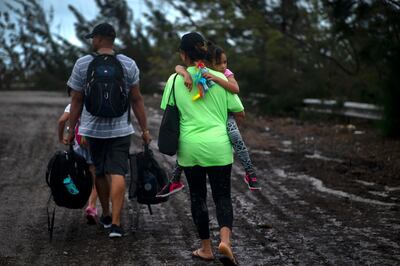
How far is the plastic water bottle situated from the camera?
6.82 m

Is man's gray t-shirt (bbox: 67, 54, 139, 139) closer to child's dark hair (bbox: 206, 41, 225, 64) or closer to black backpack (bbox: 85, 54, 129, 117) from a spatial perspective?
black backpack (bbox: 85, 54, 129, 117)

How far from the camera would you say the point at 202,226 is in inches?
233

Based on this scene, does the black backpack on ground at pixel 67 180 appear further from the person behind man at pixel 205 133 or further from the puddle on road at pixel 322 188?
the puddle on road at pixel 322 188

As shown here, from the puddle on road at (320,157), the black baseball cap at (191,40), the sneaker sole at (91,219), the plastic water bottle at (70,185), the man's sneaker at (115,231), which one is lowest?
the puddle on road at (320,157)

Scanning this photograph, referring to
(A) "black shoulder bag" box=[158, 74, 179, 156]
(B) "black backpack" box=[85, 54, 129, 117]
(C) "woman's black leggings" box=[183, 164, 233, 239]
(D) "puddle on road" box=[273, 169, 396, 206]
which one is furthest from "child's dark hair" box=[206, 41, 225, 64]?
(D) "puddle on road" box=[273, 169, 396, 206]

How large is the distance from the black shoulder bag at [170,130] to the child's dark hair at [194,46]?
0.26m

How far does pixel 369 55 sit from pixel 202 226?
418 inches

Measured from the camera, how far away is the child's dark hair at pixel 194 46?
5.76 m

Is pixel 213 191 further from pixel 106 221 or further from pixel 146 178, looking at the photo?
pixel 106 221

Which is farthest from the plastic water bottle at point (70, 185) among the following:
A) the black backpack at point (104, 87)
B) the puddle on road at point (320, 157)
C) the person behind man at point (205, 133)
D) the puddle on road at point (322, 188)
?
the puddle on road at point (320, 157)

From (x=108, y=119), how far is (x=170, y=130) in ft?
3.30

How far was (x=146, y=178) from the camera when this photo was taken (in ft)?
22.7

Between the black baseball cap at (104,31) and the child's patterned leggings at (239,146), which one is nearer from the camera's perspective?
the child's patterned leggings at (239,146)

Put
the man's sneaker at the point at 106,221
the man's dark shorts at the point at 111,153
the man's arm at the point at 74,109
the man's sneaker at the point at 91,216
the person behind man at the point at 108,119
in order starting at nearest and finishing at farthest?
the person behind man at the point at 108,119
the man's arm at the point at 74,109
the man's dark shorts at the point at 111,153
the man's sneaker at the point at 106,221
the man's sneaker at the point at 91,216
